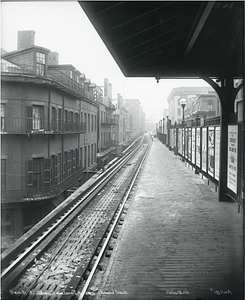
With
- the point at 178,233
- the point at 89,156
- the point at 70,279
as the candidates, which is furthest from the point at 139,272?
the point at 89,156

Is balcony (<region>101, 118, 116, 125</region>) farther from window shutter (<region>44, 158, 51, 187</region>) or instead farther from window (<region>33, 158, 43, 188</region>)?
window (<region>33, 158, 43, 188</region>)

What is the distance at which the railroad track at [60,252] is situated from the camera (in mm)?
4372

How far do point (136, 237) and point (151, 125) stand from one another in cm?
8129

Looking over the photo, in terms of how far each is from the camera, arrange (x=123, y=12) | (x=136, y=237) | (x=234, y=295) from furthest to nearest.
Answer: (x=136, y=237) → (x=123, y=12) → (x=234, y=295)

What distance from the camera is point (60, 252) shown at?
5.86 meters

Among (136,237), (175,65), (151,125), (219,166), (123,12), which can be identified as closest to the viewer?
(123,12)

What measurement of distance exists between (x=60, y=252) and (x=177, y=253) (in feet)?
7.69

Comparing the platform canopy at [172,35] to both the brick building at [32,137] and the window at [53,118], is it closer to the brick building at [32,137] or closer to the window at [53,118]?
the brick building at [32,137]

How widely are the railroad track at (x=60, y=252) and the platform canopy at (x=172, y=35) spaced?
4.43m

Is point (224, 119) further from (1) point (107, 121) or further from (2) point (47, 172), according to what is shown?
(1) point (107, 121)

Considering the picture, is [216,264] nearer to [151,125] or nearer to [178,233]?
[178,233]

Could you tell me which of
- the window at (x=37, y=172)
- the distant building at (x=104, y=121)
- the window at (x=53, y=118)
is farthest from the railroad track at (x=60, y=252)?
the distant building at (x=104, y=121)

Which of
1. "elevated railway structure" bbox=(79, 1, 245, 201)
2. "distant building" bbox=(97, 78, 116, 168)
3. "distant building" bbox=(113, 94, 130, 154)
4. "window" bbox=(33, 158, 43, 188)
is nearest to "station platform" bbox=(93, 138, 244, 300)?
"elevated railway structure" bbox=(79, 1, 245, 201)

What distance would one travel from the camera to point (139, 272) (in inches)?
179
